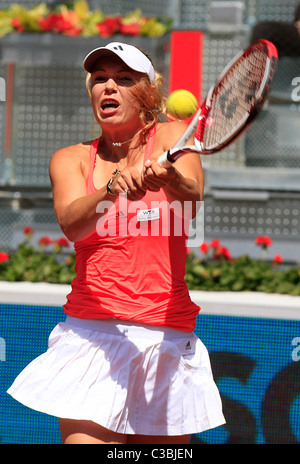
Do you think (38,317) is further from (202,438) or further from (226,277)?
(226,277)

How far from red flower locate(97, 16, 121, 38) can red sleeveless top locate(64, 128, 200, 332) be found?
508 cm

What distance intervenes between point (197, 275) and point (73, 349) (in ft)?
6.90

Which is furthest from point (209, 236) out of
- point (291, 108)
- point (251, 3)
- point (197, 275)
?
point (251, 3)

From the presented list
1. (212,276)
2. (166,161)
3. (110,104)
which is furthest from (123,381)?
(212,276)

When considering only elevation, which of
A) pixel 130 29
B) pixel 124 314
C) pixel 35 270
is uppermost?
pixel 130 29

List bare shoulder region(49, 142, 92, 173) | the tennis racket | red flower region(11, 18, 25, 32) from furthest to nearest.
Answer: red flower region(11, 18, 25, 32)
bare shoulder region(49, 142, 92, 173)
the tennis racket

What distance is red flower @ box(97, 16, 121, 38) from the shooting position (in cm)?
716

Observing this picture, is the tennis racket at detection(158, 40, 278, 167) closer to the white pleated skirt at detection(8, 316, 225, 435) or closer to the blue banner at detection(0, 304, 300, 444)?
the white pleated skirt at detection(8, 316, 225, 435)

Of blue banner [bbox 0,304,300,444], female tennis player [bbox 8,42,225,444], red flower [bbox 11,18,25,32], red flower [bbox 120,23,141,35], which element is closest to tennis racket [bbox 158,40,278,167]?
female tennis player [bbox 8,42,225,444]

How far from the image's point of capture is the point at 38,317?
357 cm

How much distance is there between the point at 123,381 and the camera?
231 cm

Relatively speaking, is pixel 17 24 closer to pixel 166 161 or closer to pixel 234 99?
pixel 234 99

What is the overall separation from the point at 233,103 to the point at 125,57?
0.41 m

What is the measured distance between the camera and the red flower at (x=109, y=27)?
7.16 metres
